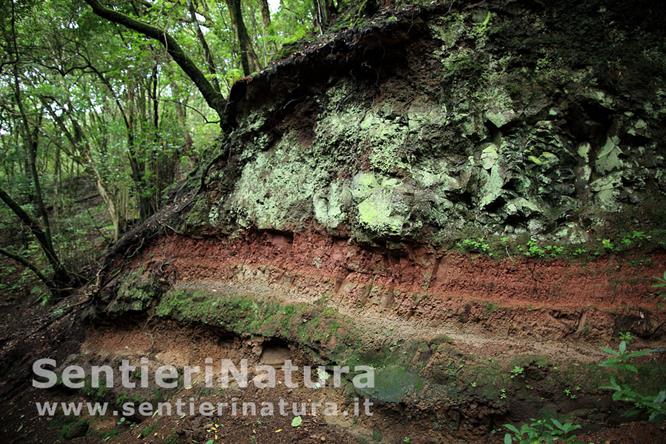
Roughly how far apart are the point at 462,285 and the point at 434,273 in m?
0.35

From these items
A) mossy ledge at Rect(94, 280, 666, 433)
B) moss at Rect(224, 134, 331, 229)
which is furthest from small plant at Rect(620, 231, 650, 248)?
moss at Rect(224, 134, 331, 229)

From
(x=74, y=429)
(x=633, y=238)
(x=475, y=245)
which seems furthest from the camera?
(x=74, y=429)

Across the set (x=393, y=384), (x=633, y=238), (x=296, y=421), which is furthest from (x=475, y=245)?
(x=296, y=421)

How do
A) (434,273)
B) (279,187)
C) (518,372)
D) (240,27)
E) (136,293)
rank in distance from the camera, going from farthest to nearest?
(240,27)
(136,293)
(279,187)
(434,273)
(518,372)

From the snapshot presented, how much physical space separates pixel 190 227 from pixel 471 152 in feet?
16.6

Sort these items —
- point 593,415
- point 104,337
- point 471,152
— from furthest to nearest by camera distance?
point 104,337, point 471,152, point 593,415

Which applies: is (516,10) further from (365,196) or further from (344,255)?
(344,255)

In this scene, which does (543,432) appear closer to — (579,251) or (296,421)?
(579,251)

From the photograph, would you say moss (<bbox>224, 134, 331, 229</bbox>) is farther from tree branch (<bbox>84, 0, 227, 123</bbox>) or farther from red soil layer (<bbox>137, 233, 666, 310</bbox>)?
tree branch (<bbox>84, 0, 227, 123</bbox>)

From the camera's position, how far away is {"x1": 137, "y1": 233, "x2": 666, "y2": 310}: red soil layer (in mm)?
3668

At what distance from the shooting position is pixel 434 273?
14.5ft

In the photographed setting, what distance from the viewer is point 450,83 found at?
4797mm

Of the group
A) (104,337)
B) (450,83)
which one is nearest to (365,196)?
(450,83)

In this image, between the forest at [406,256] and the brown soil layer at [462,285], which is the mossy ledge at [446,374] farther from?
the brown soil layer at [462,285]
